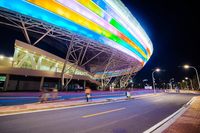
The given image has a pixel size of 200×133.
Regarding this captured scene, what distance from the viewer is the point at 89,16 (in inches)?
647

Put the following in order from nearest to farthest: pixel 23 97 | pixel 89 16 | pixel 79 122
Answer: pixel 79 122 < pixel 23 97 < pixel 89 16

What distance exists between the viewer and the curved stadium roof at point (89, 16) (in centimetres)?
1267

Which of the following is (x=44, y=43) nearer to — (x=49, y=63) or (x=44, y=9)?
(x=49, y=63)

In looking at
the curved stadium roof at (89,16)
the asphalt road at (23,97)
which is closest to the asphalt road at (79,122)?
the asphalt road at (23,97)

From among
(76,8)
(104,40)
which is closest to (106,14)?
(104,40)

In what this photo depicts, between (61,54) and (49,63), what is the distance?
4866 millimetres

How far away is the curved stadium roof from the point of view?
12672 mm

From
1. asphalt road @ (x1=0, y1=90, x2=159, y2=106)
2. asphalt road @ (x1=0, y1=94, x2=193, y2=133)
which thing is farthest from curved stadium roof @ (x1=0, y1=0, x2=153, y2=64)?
asphalt road @ (x1=0, y1=94, x2=193, y2=133)

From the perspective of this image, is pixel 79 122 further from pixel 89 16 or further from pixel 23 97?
pixel 89 16

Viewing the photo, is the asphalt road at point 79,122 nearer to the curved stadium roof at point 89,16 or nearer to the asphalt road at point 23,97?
the asphalt road at point 23,97

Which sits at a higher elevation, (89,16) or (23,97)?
(89,16)

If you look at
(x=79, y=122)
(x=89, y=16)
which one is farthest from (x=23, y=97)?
(x=89, y=16)

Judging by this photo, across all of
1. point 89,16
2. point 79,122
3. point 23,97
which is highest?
point 89,16

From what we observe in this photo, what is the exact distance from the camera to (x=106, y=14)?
18.3m
